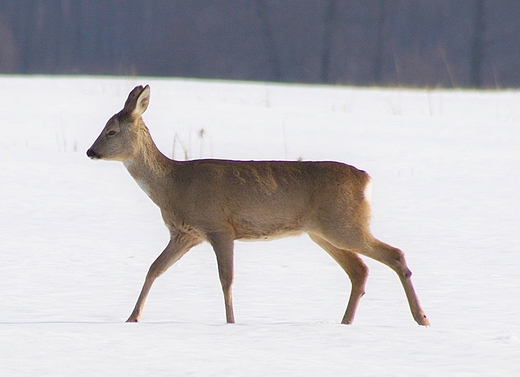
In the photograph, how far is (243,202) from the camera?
7219mm

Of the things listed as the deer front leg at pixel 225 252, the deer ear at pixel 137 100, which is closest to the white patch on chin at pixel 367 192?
the deer front leg at pixel 225 252

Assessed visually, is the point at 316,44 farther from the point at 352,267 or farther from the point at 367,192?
the point at 367,192

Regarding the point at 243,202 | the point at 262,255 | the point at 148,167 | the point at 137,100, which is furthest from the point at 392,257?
the point at 262,255

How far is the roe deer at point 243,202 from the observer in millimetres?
7156

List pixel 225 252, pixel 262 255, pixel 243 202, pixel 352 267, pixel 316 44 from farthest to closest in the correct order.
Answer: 1. pixel 316 44
2. pixel 262 255
3. pixel 352 267
4. pixel 243 202
5. pixel 225 252

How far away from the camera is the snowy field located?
5613mm

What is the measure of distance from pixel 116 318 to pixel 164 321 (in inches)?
13.9

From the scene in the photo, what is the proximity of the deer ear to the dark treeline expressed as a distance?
37461 mm

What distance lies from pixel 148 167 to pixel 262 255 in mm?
2229

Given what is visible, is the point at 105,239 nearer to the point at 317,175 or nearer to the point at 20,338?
the point at 317,175

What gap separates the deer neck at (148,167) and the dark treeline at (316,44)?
123 feet

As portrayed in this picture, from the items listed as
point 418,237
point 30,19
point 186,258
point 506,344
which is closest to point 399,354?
point 506,344

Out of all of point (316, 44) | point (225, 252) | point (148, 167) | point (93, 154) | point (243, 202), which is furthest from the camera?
point (316, 44)

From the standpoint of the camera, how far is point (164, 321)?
700 cm
